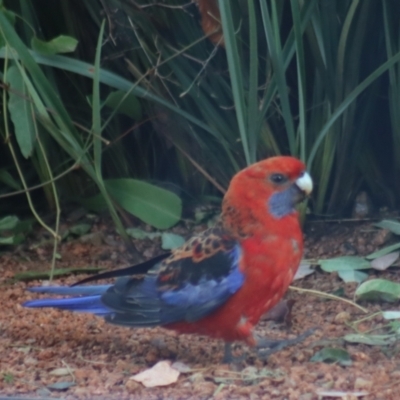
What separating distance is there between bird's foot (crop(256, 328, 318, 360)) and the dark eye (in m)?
0.52

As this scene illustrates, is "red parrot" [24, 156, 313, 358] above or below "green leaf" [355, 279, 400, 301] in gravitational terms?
above

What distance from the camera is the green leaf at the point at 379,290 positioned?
121 inches

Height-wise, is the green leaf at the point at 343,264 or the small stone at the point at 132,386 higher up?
the small stone at the point at 132,386

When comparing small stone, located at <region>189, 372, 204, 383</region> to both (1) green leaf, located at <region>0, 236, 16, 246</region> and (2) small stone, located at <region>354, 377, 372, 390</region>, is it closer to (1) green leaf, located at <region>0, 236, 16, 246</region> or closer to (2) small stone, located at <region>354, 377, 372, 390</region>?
(2) small stone, located at <region>354, 377, 372, 390</region>

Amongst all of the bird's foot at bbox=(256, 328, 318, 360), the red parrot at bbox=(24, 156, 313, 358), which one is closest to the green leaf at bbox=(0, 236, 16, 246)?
the red parrot at bbox=(24, 156, 313, 358)

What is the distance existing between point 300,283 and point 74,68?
125 cm

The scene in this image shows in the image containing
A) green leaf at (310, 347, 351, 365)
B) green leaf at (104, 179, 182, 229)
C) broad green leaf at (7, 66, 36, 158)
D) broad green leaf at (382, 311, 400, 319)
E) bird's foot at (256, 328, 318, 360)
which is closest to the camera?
green leaf at (310, 347, 351, 365)

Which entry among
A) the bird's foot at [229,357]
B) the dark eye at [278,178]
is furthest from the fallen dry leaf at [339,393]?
the dark eye at [278,178]

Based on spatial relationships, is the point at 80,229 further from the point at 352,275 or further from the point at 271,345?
the point at 271,345

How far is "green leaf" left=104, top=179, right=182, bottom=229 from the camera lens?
3.72 meters

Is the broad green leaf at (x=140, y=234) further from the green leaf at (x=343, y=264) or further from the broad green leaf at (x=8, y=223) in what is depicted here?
the green leaf at (x=343, y=264)

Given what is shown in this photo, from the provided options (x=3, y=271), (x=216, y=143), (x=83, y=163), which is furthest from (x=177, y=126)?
(x=3, y=271)

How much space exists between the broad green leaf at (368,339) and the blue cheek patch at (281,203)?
1.48 feet

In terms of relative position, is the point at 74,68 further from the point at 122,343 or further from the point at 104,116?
the point at 122,343
